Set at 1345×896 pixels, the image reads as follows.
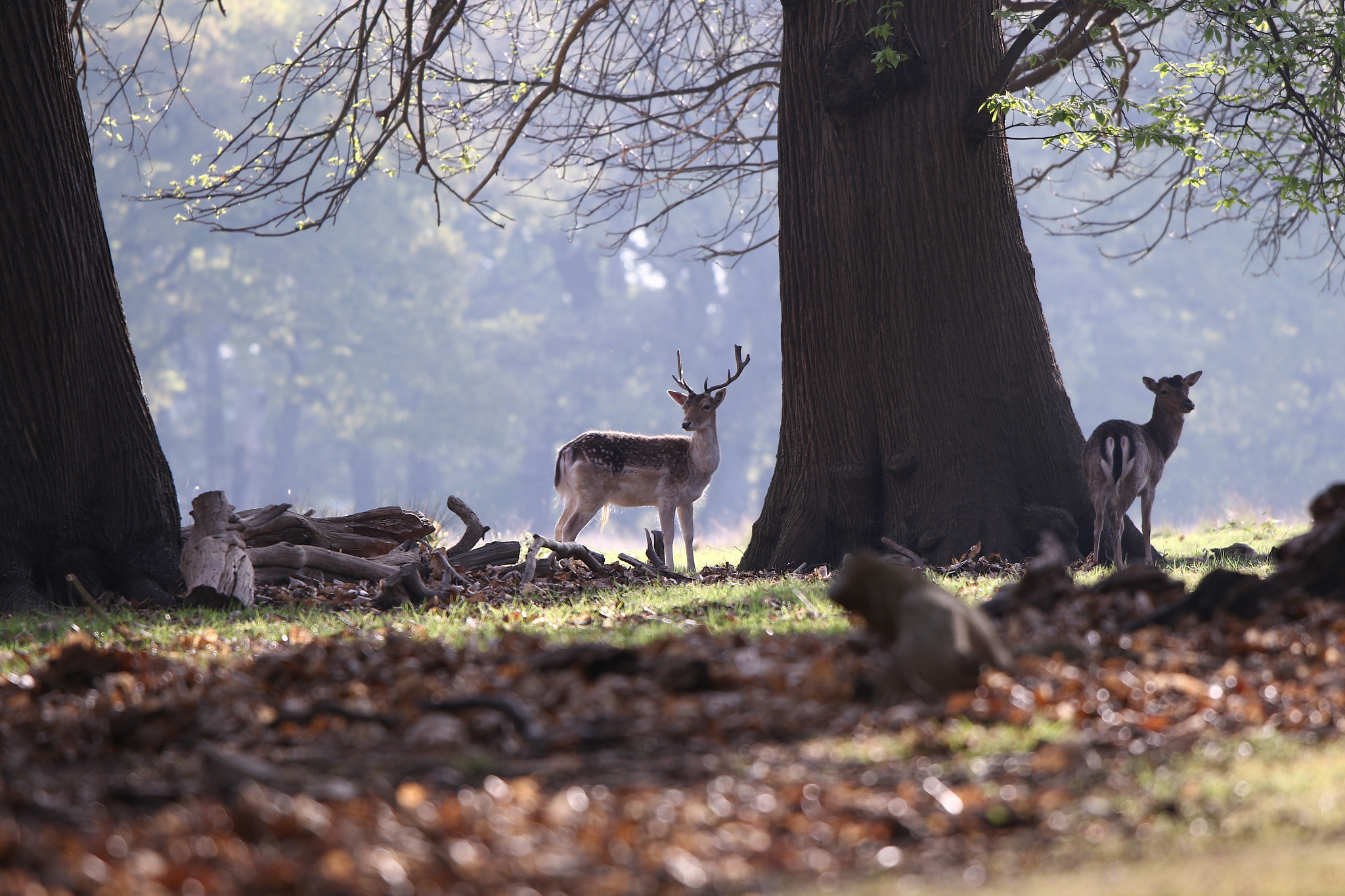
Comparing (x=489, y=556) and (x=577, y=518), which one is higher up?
(x=577, y=518)

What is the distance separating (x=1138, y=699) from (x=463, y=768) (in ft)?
6.34

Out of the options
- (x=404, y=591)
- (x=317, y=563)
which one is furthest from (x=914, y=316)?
(x=317, y=563)

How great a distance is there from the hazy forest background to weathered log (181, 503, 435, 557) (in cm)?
3584

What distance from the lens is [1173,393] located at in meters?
9.96

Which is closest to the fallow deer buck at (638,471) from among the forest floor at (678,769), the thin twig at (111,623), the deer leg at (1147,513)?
the deer leg at (1147,513)

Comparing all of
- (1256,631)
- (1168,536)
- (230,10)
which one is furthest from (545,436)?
(1256,631)

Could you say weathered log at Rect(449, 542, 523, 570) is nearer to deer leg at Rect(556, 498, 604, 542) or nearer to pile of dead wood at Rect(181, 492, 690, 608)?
pile of dead wood at Rect(181, 492, 690, 608)

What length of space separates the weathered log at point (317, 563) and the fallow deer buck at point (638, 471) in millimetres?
4935

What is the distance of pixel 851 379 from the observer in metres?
8.77

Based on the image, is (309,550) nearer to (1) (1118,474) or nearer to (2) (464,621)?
(2) (464,621)

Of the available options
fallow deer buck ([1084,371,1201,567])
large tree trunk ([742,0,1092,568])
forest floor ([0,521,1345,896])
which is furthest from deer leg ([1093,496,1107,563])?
forest floor ([0,521,1345,896])

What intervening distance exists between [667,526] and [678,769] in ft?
32.0

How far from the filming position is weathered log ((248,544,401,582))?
772 cm

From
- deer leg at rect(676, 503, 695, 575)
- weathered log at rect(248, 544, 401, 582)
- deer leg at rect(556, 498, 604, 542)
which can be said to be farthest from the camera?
deer leg at rect(556, 498, 604, 542)
